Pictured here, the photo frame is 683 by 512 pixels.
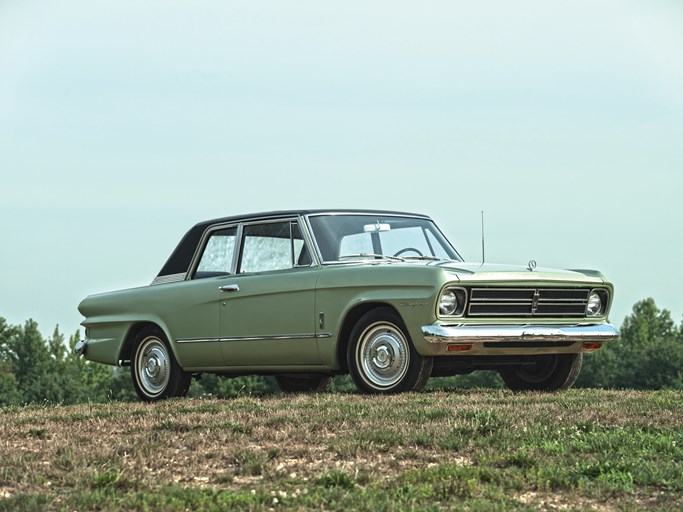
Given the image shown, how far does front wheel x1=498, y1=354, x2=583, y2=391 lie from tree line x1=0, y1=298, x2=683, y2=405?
44.2 m

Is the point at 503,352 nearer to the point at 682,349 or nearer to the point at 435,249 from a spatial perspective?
the point at 435,249

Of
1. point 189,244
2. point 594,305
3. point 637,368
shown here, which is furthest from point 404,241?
point 637,368

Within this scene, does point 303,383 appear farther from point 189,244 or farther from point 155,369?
point 189,244

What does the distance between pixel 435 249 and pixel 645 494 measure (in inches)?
236

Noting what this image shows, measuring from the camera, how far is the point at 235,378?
90.8 meters

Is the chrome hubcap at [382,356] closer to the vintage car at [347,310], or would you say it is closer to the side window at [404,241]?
the vintage car at [347,310]

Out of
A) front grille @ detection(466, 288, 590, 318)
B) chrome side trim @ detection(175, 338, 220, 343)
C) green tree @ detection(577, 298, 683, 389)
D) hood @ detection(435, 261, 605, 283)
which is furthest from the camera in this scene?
green tree @ detection(577, 298, 683, 389)

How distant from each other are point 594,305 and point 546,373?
3.26 feet

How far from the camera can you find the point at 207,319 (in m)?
13.6

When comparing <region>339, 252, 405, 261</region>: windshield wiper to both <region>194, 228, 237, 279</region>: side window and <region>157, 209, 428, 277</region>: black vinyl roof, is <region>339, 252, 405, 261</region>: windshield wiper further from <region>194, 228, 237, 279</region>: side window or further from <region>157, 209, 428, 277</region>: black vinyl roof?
<region>194, 228, 237, 279</region>: side window

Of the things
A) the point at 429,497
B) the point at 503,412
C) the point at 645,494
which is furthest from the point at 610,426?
the point at 429,497

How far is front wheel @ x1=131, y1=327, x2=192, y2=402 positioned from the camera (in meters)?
14.2

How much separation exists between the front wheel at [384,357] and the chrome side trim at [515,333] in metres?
0.41

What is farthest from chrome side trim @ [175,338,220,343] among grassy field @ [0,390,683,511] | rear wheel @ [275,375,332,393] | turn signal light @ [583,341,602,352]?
turn signal light @ [583,341,602,352]
